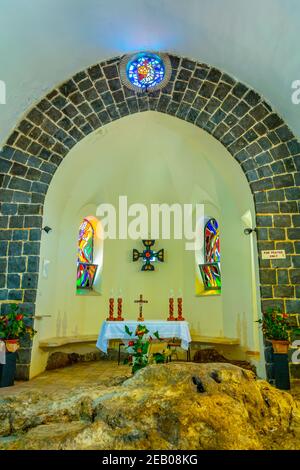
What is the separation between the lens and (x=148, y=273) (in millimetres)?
7055

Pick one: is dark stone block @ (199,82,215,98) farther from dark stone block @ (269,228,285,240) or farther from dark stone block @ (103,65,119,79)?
dark stone block @ (269,228,285,240)

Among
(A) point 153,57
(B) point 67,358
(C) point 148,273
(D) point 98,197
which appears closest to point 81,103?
(A) point 153,57

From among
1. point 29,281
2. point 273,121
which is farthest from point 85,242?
point 273,121

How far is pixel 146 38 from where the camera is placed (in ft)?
16.1

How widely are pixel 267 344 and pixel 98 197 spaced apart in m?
4.51

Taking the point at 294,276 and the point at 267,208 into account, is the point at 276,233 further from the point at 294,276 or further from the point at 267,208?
the point at 294,276

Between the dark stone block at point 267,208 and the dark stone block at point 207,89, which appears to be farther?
the dark stone block at point 207,89

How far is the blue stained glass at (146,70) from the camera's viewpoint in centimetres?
533

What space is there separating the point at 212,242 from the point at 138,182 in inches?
87.5

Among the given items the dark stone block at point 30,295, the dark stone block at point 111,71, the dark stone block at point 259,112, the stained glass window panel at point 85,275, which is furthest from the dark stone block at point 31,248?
the dark stone block at point 259,112

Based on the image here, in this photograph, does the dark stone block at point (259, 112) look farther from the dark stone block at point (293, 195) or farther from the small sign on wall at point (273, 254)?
the small sign on wall at point (273, 254)

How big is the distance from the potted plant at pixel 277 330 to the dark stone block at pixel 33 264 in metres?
3.34

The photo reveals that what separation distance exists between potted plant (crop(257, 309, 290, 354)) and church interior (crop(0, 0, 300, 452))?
18 millimetres

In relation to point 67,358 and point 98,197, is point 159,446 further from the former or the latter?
point 98,197
